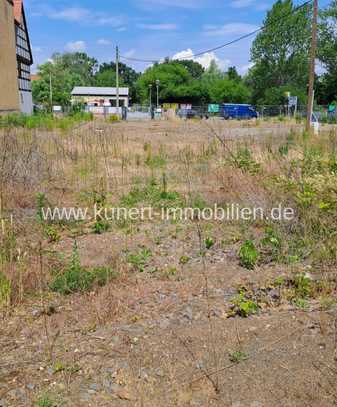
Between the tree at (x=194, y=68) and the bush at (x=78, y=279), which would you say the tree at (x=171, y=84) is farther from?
the bush at (x=78, y=279)

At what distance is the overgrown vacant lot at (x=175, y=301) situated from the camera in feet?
7.72

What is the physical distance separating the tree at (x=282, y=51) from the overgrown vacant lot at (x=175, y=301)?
6264 cm

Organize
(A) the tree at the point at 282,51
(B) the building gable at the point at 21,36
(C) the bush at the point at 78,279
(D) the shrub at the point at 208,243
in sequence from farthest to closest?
(A) the tree at the point at 282,51, (B) the building gable at the point at 21,36, (D) the shrub at the point at 208,243, (C) the bush at the point at 78,279

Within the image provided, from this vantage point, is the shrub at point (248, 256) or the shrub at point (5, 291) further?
the shrub at point (248, 256)

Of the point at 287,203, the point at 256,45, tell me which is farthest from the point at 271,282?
the point at 256,45

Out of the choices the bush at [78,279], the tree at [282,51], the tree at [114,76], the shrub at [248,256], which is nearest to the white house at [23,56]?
the bush at [78,279]

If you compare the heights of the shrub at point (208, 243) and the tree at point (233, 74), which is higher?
the tree at point (233, 74)

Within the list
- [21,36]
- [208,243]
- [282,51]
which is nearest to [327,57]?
[282,51]

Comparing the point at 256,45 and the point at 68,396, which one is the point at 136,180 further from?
the point at 256,45

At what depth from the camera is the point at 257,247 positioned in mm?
4410

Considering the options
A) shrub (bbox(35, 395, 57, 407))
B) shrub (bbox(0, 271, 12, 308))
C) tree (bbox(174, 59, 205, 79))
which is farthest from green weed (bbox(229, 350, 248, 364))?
tree (bbox(174, 59, 205, 79))

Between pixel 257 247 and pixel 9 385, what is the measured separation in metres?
2.88

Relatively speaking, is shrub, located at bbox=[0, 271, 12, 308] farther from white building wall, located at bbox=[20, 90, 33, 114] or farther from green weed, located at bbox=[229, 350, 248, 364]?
white building wall, located at bbox=[20, 90, 33, 114]

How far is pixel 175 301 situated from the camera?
3406 millimetres
